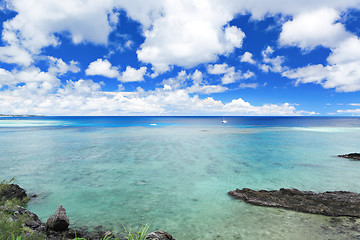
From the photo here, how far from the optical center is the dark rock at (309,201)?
10.4 m

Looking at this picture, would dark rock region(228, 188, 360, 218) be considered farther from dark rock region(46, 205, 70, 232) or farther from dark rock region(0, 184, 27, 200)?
dark rock region(0, 184, 27, 200)

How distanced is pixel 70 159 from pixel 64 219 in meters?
18.1

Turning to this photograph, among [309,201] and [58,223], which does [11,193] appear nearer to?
[58,223]

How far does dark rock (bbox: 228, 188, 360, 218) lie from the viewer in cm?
1036

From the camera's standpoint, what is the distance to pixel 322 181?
16406mm

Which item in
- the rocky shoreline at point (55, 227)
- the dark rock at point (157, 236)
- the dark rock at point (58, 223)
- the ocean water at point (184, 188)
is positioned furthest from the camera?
the ocean water at point (184, 188)

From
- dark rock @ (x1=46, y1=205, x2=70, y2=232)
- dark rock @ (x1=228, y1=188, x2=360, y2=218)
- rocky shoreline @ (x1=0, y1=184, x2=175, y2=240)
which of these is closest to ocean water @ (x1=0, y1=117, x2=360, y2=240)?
dark rock @ (x1=228, y1=188, x2=360, y2=218)

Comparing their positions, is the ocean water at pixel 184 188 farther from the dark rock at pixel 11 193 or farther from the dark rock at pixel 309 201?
the dark rock at pixel 11 193

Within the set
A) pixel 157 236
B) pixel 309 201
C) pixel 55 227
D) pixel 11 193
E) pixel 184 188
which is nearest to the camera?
pixel 157 236

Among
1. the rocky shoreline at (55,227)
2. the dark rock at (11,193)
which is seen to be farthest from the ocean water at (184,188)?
the dark rock at (11,193)

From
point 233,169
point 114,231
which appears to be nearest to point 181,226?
point 114,231

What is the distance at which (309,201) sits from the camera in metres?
11.4

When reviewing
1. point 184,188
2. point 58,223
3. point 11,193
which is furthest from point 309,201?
point 11,193

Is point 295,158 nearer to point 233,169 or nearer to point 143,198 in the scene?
point 233,169
